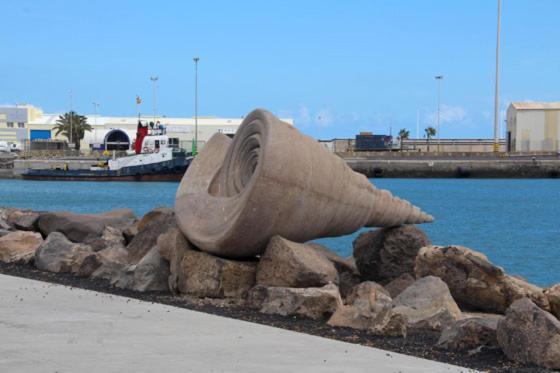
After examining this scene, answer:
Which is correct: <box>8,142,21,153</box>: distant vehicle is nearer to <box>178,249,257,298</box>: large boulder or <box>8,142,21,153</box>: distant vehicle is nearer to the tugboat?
the tugboat

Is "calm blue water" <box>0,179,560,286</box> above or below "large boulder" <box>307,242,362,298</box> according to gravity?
below

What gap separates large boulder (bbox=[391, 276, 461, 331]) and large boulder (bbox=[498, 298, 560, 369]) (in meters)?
1.83

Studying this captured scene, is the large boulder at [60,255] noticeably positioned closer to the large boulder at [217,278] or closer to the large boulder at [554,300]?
the large boulder at [217,278]

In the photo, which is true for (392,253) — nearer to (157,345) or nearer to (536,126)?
(157,345)

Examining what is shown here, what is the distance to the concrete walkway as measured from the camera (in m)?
7.55

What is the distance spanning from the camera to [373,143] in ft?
385

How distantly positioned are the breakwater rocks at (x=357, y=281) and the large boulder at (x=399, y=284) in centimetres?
1

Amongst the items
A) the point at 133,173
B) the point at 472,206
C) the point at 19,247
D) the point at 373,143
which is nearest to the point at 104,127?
the point at 373,143

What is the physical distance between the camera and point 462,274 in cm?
1261

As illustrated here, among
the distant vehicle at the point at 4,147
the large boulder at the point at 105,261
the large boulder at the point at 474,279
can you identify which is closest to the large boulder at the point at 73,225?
the large boulder at the point at 105,261

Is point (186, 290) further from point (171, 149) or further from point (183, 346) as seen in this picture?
point (171, 149)

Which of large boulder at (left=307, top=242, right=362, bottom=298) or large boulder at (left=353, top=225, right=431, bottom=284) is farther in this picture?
large boulder at (left=353, top=225, right=431, bottom=284)

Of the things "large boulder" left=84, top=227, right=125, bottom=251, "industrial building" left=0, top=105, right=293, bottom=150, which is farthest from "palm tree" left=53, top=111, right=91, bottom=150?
"large boulder" left=84, top=227, right=125, bottom=251

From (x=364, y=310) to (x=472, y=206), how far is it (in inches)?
1943
